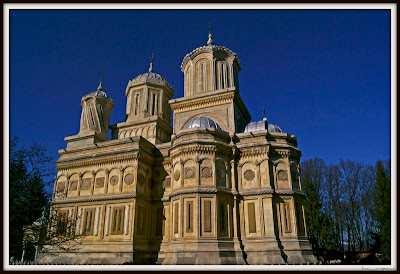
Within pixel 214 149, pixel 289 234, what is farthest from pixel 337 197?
pixel 214 149

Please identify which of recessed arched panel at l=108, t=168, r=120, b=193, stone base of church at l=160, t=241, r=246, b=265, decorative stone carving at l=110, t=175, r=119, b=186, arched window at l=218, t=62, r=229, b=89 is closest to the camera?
stone base of church at l=160, t=241, r=246, b=265

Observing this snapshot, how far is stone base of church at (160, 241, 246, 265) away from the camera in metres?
13.9

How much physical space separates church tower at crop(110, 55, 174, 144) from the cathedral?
2.45 meters

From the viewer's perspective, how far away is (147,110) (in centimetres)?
2380

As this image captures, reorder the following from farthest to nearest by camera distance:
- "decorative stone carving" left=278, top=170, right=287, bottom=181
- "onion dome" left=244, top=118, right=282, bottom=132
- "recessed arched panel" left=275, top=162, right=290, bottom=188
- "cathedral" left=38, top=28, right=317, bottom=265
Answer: "onion dome" left=244, top=118, right=282, bottom=132
"decorative stone carving" left=278, top=170, right=287, bottom=181
"recessed arched panel" left=275, top=162, right=290, bottom=188
"cathedral" left=38, top=28, right=317, bottom=265

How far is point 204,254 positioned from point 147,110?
1324 cm

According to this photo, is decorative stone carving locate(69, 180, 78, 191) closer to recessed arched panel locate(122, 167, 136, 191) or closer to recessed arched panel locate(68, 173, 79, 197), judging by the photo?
recessed arched panel locate(68, 173, 79, 197)

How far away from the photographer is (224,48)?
2192 cm

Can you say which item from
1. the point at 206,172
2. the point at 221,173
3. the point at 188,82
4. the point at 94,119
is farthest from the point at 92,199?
the point at 188,82

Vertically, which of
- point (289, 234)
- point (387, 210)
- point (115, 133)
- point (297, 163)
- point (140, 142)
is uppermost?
point (115, 133)

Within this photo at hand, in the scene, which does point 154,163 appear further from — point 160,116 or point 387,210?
point 387,210

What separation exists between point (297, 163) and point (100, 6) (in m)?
13.9

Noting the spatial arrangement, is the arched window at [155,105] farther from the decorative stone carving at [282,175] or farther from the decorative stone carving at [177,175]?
the decorative stone carving at [282,175]

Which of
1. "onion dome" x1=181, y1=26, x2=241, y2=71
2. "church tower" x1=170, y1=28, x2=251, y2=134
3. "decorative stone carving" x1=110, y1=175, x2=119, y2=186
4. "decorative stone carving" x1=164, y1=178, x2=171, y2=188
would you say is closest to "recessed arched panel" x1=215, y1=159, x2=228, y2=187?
"church tower" x1=170, y1=28, x2=251, y2=134
